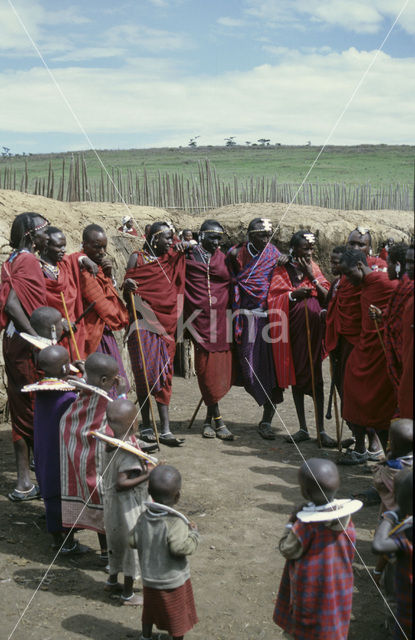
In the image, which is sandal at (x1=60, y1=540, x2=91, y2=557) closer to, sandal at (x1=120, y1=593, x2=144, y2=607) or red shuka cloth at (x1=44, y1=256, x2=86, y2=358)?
sandal at (x1=120, y1=593, x2=144, y2=607)

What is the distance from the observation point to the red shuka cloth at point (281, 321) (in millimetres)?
7523

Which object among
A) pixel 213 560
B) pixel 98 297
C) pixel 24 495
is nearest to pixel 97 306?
pixel 98 297

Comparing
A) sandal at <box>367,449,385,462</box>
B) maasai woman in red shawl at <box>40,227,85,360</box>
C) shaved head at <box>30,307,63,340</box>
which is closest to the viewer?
shaved head at <box>30,307,63,340</box>

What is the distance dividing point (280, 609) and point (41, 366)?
2.39 m

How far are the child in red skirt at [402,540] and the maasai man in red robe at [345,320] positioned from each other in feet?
11.6

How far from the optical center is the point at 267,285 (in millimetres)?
7672

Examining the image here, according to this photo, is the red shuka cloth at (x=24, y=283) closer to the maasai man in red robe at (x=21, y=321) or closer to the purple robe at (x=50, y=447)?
the maasai man in red robe at (x=21, y=321)

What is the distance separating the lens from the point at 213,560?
480 cm

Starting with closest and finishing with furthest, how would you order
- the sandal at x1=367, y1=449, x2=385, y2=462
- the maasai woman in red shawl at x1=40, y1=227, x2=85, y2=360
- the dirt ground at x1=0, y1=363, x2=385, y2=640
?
the dirt ground at x1=0, y1=363, x2=385, y2=640, the maasai woman in red shawl at x1=40, y1=227, x2=85, y2=360, the sandal at x1=367, y1=449, x2=385, y2=462

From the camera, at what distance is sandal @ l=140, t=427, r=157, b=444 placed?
7.36 meters

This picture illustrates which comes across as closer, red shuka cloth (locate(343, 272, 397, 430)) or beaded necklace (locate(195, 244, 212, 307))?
red shuka cloth (locate(343, 272, 397, 430))

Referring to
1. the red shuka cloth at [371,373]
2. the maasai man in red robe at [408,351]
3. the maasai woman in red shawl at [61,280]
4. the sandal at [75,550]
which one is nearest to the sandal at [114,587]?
the sandal at [75,550]

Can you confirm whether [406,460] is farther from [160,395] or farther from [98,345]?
[160,395]

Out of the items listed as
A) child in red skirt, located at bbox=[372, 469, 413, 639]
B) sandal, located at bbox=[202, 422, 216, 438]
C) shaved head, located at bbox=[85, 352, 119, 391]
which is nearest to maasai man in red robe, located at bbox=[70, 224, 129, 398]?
sandal, located at bbox=[202, 422, 216, 438]
